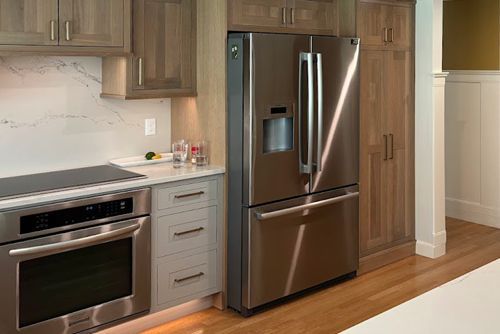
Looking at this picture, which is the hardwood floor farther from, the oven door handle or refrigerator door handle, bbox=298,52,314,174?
refrigerator door handle, bbox=298,52,314,174

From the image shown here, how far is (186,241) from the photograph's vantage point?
359 cm

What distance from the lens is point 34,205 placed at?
9.49ft

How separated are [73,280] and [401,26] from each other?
9.90 ft

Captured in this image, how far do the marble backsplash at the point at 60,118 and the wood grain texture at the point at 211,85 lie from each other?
0.33 m

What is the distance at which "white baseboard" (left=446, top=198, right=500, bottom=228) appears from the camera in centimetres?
589

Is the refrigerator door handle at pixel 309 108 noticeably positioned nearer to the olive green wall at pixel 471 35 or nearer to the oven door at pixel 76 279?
the oven door at pixel 76 279

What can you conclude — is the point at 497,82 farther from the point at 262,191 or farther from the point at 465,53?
the point at 262,191

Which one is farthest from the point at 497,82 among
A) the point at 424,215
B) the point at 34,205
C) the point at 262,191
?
the point at 34,205

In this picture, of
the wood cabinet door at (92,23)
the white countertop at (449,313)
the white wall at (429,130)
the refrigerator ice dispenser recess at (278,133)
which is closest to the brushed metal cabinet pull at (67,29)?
the wood cabinet door at (92,23)

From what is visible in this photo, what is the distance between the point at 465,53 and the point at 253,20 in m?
3.02

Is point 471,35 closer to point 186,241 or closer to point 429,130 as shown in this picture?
point 429,130

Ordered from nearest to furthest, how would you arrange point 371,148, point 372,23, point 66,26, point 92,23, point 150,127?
point 66,26 → point 92,23 → point 150,127 → point 372,23 → point 371,148

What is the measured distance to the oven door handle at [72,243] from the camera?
2863 mm

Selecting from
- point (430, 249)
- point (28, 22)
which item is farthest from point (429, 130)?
point (28, 22)
